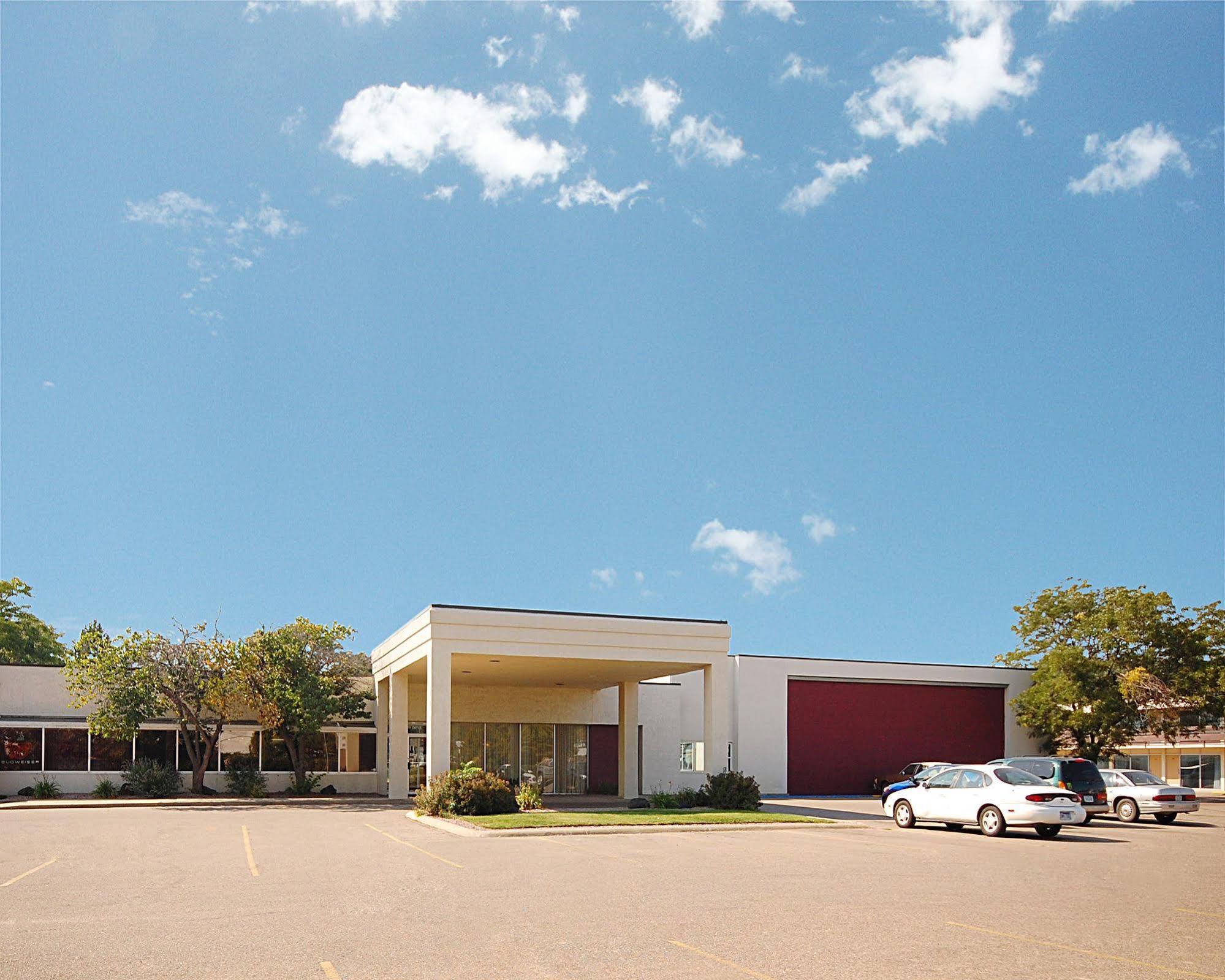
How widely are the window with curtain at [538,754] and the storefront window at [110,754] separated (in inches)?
521

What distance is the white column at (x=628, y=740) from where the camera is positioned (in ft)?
124

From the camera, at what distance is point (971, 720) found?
46.3 meters

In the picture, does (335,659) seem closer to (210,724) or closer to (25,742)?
(210,724)

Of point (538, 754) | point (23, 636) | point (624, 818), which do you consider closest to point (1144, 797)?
point (624, 818)

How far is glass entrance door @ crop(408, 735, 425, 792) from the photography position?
137 ft

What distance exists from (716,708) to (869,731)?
14.4 meters

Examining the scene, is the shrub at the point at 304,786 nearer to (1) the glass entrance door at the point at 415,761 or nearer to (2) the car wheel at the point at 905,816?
(1) the glass entrance door at the point at 415,761

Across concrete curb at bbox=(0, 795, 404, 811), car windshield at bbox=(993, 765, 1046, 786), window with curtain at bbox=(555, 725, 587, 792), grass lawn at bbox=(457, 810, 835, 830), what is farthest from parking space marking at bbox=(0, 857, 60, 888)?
window with curtain at bbox=(555, 725, 587, 792)

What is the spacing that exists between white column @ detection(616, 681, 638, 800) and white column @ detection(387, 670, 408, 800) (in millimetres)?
6905

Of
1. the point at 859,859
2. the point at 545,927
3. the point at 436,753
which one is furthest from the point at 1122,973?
the point at 436,753

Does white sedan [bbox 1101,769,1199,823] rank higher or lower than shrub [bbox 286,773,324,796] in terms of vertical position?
higher

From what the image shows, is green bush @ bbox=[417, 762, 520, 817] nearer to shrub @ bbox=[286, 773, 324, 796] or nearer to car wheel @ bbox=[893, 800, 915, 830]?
car wheel @ bbox=[893, 800, 915, 830]

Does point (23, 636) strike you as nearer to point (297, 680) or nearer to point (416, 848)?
point (297, 680)

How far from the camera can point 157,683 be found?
37.4m
